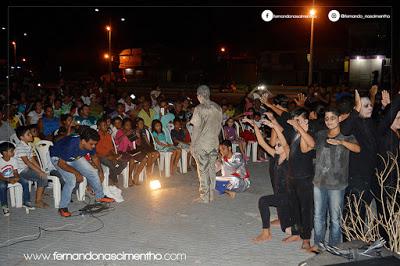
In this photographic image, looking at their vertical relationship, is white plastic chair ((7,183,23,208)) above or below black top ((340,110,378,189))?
below

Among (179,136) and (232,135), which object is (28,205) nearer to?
(179,136)

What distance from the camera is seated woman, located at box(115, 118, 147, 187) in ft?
27.7

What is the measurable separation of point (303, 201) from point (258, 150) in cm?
611

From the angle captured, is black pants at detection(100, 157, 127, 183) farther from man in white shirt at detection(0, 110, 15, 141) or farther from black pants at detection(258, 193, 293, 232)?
black pants at detection(258, 193, 293, 232)

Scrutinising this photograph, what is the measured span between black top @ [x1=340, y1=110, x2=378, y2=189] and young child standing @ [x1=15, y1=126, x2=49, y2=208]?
455 cm

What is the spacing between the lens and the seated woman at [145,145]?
8805mm

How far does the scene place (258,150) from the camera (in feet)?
37.3

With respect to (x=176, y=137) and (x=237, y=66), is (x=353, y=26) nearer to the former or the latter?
(x=237, y=66)

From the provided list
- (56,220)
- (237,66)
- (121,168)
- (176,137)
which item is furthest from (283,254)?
(237,66)

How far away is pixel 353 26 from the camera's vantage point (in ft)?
140

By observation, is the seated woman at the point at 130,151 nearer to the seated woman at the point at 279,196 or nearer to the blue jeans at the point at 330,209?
the seated woman at the point at 279,196

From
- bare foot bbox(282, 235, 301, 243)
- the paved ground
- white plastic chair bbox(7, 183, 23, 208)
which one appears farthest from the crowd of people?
the paved ground

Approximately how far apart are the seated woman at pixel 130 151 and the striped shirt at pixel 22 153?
70.9 inches

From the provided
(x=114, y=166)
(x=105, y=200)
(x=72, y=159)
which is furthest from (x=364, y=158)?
(x=114, y=166)
